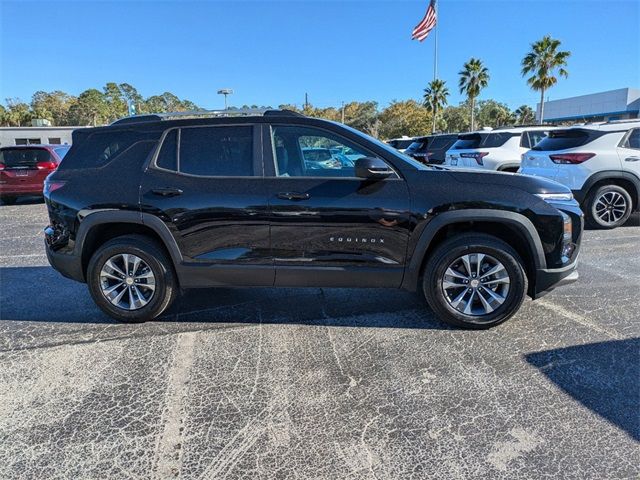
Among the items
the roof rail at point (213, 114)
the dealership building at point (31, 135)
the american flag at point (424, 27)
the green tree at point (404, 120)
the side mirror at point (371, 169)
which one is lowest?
the side mirror at point (371, 169)

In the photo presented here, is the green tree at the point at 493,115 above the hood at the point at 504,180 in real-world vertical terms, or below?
above

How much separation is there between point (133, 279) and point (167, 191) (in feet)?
2.84

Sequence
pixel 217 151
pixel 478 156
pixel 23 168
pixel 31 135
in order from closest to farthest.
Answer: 1. pixel 217 151
2. pixel 478 156
3. pixel 23 168
4. pixel 31 135

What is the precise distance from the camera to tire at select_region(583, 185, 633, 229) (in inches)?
294

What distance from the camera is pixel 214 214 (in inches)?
143

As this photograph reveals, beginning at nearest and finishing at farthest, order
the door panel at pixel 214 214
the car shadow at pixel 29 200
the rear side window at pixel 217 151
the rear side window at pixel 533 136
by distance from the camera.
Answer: the door panel at pixel 214 214 → the rear side window at pixel 217 151 → the rear side window at pixel 533 136 → the car shadow at pixel 29 200

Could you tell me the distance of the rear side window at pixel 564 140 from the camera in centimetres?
744

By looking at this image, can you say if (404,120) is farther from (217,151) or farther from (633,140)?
(217,151)

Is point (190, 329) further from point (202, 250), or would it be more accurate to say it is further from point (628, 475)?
point (628, 475)

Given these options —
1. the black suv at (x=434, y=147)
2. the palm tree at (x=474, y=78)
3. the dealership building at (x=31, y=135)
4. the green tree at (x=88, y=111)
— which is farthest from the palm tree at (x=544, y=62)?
the green tree at (x=88, y=111)

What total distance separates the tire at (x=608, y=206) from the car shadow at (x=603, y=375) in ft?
15.8

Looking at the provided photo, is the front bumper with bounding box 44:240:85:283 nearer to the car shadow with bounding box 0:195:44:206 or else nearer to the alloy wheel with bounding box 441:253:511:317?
the alloy wheel with bounding box 441:253:511:317

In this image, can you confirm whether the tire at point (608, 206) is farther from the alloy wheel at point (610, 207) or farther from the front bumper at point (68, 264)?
the front bumper at point (68, 264)

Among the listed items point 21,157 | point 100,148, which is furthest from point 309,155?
point 21,157
